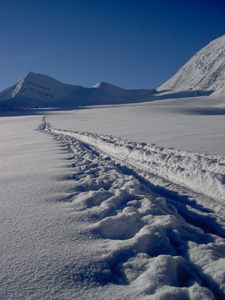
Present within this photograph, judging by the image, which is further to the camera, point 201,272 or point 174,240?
point 174,240

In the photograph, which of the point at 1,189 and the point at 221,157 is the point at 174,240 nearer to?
the point at 1,189

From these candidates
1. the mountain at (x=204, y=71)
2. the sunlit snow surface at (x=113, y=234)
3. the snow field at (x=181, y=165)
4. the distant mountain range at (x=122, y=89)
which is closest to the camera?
the sunlit snow surface at (x=113, y=234)

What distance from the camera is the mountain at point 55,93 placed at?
89750 millimetres

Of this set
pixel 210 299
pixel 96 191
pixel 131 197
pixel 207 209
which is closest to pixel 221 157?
pixel 207 209

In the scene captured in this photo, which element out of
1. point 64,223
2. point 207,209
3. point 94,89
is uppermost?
point 94,89

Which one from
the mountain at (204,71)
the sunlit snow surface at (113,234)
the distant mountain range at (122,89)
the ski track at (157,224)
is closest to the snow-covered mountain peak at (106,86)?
the distant mountain range at (122,89)

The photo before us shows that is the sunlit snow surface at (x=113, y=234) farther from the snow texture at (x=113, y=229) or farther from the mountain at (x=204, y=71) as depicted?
the mountain at (x=204, y=71)

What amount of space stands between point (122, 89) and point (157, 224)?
104234mm

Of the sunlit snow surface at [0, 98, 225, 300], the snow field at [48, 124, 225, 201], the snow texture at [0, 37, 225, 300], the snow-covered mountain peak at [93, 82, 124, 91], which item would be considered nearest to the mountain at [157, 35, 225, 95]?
the snow-covered mountain peak at [93, 82, 124, 91]

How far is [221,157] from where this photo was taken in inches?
164

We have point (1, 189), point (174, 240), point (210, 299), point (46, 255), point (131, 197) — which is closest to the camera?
point (210, 299)

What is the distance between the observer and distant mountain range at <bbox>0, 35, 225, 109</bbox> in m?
83.2

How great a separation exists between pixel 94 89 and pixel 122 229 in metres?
105

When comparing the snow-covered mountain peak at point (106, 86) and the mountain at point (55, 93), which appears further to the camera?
the snow-covered mountain peak at point (106, 86)
